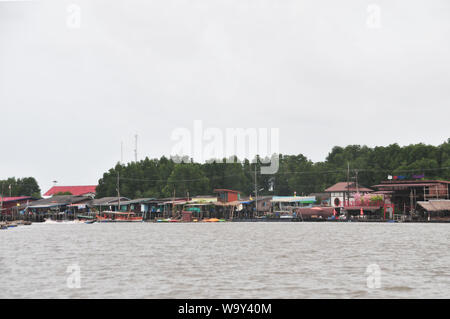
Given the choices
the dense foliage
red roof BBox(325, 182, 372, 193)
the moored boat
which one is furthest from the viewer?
the dense foliage

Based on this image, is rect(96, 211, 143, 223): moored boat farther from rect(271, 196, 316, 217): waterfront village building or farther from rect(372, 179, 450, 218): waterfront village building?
rect(372, 179, 450, 218): waterfront village building

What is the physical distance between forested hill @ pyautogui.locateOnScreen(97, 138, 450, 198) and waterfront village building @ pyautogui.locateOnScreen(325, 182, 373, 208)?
6.94 meters

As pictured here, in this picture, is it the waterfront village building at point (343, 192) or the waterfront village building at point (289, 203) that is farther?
the waterfront village building at point (289, 203)

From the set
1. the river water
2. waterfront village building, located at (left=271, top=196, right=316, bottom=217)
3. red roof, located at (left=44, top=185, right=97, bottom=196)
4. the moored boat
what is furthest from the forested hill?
the river water

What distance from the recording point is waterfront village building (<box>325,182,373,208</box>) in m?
118

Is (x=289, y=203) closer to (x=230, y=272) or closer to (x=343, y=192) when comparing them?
(x=343, y=192)

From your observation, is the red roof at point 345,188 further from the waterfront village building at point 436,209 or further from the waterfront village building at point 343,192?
the waterfront village building at point 436,209

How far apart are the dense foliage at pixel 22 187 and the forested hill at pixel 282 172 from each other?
4677cm

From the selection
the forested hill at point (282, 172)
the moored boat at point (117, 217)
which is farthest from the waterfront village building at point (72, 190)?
the moored boat at point (117, 217)

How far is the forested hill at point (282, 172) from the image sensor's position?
12381 cm
